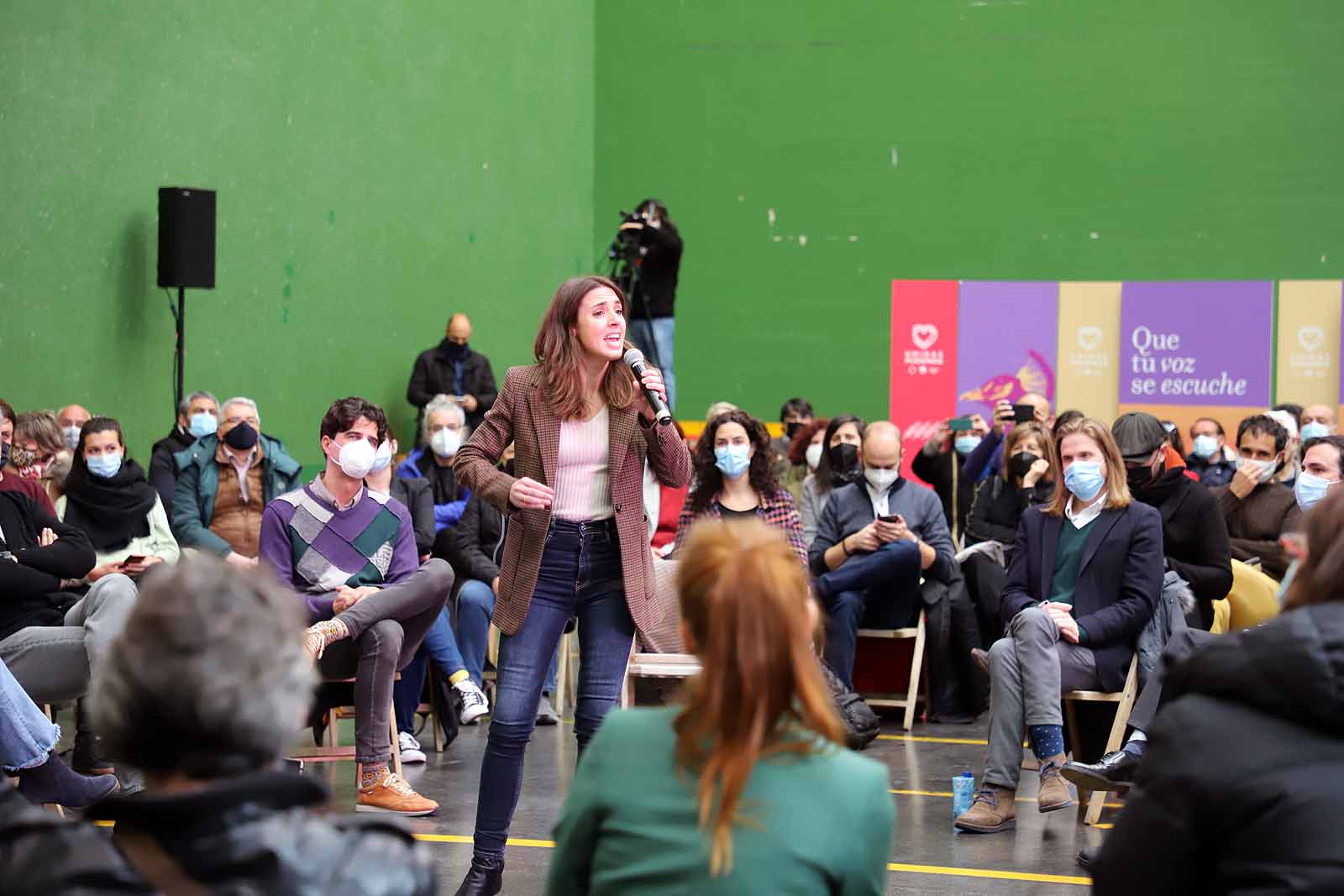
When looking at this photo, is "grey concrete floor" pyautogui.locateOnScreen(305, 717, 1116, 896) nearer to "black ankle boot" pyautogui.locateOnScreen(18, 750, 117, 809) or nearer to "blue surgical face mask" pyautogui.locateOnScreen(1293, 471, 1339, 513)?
"black ankle boot" pyautogui.locateOnScreen(18, 750, 117, 809)

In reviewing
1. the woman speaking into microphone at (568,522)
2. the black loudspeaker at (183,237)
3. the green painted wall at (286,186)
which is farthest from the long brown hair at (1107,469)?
the green painted wall at (286,186)

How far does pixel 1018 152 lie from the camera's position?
1158 centimetres

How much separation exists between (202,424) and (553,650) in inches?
141

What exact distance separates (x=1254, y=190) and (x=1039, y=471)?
5.40m

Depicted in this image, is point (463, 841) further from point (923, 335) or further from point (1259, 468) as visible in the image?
point (923, 335)

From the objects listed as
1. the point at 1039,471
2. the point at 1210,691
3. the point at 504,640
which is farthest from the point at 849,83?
the point at 1210,691

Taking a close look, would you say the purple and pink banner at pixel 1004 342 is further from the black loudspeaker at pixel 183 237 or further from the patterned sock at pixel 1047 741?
the patterned sock at pixel 1047 741

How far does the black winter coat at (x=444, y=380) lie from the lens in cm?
954

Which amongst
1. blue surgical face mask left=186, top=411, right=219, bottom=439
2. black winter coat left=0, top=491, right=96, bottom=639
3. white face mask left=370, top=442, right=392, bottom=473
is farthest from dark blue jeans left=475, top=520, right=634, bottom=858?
blue surgical face mask left=186, top=411, right=219, bottom=439

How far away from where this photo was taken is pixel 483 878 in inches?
147

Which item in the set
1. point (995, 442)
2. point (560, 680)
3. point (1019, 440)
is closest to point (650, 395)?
point (560, 680)

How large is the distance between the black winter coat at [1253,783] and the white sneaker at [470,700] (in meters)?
4.33

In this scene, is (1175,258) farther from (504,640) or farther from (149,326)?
(504,640)

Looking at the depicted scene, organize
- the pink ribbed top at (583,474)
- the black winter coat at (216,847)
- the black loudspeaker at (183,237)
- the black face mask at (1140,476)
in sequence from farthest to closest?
the black loudspeaker at (183,237) < the black face mask at (1140,476) < the pink ribbed top at (583,474) < the black winter coat at (216,847)
